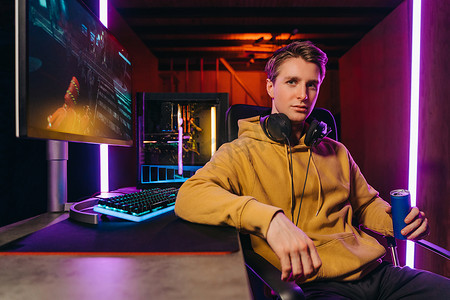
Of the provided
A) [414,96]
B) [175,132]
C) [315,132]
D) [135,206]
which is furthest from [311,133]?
[414,96]

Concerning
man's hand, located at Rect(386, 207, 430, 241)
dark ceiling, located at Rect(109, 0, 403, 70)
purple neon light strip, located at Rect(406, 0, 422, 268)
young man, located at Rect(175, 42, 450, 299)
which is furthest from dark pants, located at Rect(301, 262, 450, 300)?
dark ceiling, located at Rect(109, 0, 403, 70)

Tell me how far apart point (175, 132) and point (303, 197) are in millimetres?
890

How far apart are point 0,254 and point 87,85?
58 centimetres

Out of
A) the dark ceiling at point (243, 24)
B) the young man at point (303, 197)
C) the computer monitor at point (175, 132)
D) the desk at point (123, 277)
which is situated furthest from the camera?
the dark ceiling at point (243, 24)

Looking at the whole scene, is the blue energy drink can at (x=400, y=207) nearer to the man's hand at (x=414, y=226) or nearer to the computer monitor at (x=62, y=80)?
the man's hand at (x=414, y=226)

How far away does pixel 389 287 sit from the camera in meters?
0.89

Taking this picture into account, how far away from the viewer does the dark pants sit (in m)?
0.81

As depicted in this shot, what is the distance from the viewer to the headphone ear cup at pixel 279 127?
101cm

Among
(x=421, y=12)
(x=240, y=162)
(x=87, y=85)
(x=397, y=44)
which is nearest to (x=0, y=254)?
(x=87, y=85)

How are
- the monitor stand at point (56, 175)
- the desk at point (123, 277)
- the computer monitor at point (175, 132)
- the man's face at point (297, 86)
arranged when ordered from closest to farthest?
the desk at point (123, 277) → the monitor stand at point (56, 175) → the man's face at point (297, 86) → the computer monitor at point (175, 132)

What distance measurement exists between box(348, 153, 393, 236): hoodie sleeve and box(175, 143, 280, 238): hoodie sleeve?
1.73 feet

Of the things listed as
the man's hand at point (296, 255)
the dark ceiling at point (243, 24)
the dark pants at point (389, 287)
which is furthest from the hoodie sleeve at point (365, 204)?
the dark ceiling at point (243, 24)

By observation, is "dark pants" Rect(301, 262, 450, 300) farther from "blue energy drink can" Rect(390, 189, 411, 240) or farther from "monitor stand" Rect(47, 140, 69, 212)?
"monitor stand" Rect(47, 140, 69, 212)

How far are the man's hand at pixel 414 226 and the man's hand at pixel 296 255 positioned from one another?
432 millimetres
